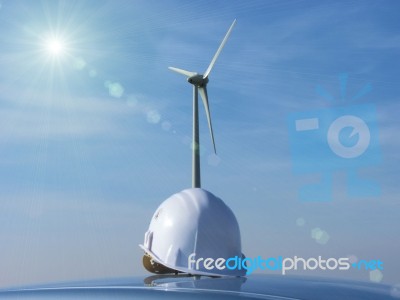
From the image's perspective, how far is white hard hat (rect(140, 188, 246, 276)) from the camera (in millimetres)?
15492

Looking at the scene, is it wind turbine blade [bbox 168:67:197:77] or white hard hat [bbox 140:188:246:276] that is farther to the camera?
wind turbine blade [bbox 168:67:197:77]

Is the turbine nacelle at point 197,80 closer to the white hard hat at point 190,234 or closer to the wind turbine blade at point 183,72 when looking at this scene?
the wind turbine blade at point 183,72

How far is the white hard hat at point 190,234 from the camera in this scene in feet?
50.8

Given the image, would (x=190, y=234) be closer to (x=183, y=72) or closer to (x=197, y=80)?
(x=197, y=80)

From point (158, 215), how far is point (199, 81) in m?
15.6

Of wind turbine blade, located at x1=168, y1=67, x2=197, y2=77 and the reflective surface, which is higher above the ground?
wind turbine blade, located at x1=168, y1=67, x2=197, y2=77

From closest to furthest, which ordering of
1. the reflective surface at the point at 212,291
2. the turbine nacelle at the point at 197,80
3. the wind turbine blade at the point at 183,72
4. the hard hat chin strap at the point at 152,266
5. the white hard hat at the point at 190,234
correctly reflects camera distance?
the reflective surface at the point at 212,291, the white hard hat at the point at 190,234, the hard hat chin strap at the point at 152,266, the turbine nacelle at the point at 197,80, the wind turbine blade at the point at 183,72

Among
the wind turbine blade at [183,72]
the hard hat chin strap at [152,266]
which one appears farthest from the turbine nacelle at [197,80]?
the hard hat chin strap at [152,266]

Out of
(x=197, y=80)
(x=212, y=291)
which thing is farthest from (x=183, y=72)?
(x=212, y=291)

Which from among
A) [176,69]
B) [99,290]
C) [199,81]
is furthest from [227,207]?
[176,69]

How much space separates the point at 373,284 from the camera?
5594 mm

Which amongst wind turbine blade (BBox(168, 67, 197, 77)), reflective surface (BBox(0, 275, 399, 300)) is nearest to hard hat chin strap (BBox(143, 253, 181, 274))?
reflective surface (BBox(0, 275, 399, 300))

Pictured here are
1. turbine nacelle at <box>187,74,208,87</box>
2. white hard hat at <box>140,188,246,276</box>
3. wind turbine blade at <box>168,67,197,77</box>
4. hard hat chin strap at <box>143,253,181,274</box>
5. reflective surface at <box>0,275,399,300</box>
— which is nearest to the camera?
reflective surface at <box>0,275,399,300</box>

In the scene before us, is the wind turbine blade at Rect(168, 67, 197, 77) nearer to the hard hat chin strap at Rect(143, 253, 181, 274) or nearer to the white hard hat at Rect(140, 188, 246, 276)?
the white hard hat at Rect(140, 188, 246, 276)
